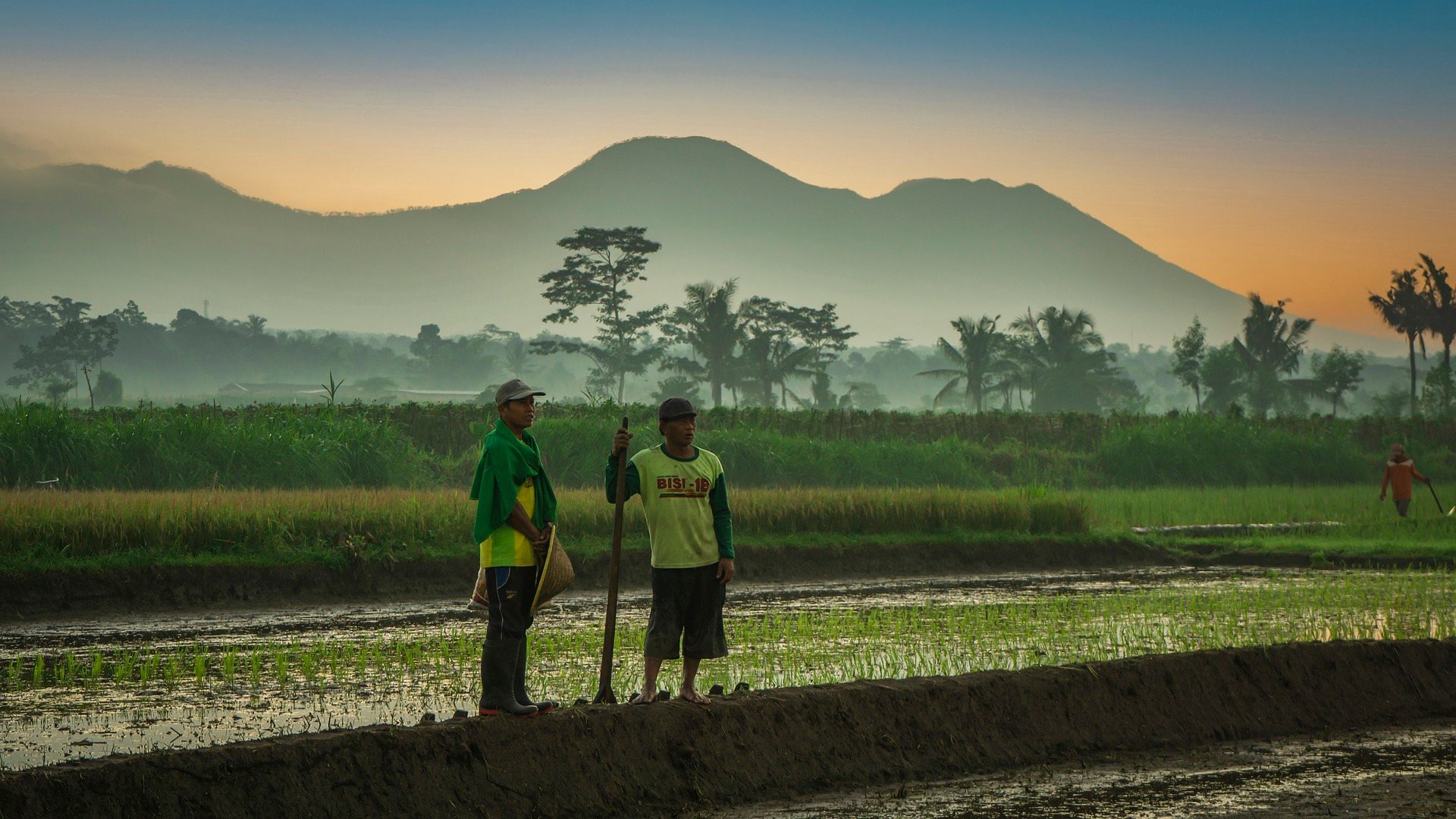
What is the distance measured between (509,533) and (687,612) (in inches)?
37.7

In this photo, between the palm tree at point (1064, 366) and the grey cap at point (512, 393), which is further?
the palm tree at point (1064, 366)

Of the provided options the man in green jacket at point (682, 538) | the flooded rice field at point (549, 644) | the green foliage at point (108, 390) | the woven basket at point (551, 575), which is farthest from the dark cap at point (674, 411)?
the green foliage at point (108, 390)

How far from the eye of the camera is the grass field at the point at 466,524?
13109 millimetres

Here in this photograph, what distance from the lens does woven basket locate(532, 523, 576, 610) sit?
221 inches

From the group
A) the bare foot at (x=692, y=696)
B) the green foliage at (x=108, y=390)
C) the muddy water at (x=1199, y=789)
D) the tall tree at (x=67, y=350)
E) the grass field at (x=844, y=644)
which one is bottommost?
the muddy water at (x=1199, y=789)

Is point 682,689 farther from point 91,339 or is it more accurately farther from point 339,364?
point 339,364

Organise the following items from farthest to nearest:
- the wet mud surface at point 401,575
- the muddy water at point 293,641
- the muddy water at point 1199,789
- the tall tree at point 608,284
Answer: the tall tree at point 608,284
the wet mud surface at point 401,575
the muddy water at point 293,641
the muddy water at point 1199,789

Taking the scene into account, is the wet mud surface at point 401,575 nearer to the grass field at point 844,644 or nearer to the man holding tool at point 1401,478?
the grass field at point 844,644

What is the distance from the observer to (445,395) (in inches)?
4764

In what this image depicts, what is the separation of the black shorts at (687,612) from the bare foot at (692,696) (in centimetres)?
18

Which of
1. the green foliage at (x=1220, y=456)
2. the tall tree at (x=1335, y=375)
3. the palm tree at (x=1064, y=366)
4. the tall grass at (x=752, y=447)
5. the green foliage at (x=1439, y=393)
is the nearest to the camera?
the tall grass at (x=752, y=447)

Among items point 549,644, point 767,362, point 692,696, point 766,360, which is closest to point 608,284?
point 766,360

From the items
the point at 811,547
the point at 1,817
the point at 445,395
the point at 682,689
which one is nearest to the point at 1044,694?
the point at 682,689

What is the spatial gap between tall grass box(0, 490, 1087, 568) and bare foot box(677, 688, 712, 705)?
326 inches
